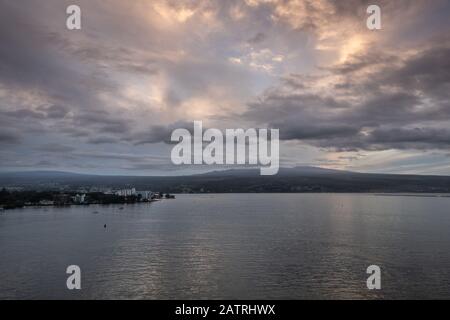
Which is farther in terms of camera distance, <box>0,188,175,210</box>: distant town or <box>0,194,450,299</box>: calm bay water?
<box>0,188,175,210</box>: distant town

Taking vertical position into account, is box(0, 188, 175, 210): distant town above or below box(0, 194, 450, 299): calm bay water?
above

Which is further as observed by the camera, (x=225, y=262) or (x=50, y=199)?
(x=50, y=199)

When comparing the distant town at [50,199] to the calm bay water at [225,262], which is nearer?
the calm bay water at [225,262]

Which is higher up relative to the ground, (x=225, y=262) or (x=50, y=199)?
(x=50, y=199)

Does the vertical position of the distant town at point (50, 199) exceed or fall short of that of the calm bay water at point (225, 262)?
it exceeds it

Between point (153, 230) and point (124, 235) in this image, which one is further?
point (153, 230)
